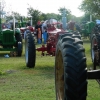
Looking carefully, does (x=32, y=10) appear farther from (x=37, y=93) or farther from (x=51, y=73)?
(x=37, y=93)

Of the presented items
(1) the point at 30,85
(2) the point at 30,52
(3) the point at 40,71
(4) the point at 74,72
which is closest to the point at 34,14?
(2) the point at 30,52

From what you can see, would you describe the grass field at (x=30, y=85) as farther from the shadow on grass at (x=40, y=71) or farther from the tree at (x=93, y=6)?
the tree at (x=93, y=6)

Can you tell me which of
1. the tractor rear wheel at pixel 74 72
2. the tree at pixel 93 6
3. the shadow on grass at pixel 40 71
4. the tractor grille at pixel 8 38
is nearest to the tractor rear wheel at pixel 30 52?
the shadow on grass at pixel 40 71

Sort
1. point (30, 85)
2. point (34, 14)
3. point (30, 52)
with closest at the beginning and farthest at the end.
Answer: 1. point (30, 85)
2. point (30, 52)
3. point (34, 14)

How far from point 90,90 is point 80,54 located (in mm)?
3474

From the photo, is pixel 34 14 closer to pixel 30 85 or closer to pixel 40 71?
pixel 40 71

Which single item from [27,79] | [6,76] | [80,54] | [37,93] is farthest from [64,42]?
[6,76]

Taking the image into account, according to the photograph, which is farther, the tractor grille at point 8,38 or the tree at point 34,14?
the tree at point 34,14

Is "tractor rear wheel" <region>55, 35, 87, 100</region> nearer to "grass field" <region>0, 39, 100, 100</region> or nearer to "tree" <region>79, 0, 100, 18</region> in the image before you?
"grass field" <region>0, 39, 100, 100</region>

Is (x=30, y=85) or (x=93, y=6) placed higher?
(x=93, y=6)

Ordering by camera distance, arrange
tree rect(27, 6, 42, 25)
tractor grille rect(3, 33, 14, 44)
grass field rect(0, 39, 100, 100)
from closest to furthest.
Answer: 1. grass field rect(0, 39, 100, 100)
2. tractor grille rect(3, 33, 14, 44)
3. tree rect(27, 6, 42, 25)

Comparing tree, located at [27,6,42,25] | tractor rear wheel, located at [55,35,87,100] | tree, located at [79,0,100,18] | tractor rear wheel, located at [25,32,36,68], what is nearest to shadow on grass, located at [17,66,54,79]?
tractor rear wheel, located at [25,32,36,68]

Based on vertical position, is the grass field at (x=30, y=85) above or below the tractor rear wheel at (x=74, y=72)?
below

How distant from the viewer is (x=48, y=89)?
7.29m
